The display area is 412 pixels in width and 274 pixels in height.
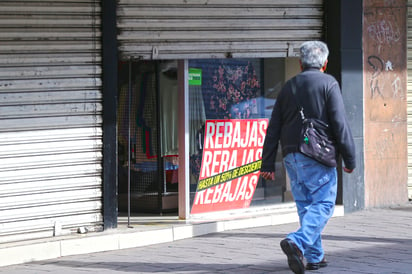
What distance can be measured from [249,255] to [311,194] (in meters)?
1.32

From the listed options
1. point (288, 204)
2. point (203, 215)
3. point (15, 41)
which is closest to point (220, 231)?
point (203, 215)

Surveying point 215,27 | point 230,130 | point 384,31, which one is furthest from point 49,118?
point 384,31

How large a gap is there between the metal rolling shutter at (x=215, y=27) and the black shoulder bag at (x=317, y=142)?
3104mm

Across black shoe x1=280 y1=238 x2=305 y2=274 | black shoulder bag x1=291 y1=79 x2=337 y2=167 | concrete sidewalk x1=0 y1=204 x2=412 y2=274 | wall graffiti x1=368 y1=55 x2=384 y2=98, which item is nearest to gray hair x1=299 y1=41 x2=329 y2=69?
black shoulder bag x1=291 y1=79 x2=337 y2=167

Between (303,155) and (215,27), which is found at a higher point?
(215,27)

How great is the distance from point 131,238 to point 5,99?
184 cm

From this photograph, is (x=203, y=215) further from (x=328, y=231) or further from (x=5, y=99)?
(x=5, y=99)

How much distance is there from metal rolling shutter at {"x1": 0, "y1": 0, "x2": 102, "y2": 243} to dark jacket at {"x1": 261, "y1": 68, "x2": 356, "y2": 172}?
2679 millimetres

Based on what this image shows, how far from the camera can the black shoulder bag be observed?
6645 millimetres

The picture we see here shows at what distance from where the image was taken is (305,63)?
689cm

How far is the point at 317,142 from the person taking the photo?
666cm

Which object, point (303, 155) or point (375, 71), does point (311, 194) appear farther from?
point (375, 71)

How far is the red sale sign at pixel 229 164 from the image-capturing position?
10281 millimetres

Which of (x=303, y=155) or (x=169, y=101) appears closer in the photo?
(x=303, y=155)
